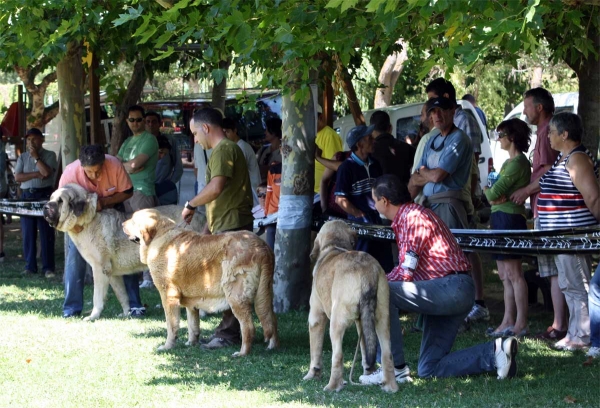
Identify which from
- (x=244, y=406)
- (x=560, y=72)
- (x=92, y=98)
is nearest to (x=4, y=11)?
(x=92, y=98)

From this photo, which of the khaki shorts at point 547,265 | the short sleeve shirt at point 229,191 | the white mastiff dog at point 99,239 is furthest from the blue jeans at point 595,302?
the white mastiff dog at point 99,239

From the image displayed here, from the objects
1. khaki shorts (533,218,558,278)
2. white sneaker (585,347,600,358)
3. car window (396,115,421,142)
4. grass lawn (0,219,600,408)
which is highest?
car window (396,115,421,142)

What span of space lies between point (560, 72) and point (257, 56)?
91.0 feet

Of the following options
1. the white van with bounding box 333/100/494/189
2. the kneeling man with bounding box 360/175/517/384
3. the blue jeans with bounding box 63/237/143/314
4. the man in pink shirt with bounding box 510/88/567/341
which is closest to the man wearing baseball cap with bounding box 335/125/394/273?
the man in pink shirt with bounding box 510/88/567/341

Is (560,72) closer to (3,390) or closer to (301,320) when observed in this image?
(301,320)

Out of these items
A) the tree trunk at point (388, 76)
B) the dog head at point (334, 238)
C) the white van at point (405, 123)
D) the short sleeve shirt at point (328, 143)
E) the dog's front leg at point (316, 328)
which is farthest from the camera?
the tree trunk at point (388, 76)

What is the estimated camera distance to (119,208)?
403 inches

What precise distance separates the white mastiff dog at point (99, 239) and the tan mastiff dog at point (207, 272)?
55.3 inches

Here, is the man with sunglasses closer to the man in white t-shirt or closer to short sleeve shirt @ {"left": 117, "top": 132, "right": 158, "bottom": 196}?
short sleeve shirt @ {"left": 117, "top": 132, "right": 158, "bottom": 196}

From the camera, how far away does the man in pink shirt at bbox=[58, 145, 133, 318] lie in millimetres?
9859

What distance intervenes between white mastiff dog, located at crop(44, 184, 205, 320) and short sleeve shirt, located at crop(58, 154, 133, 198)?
4.2 inches

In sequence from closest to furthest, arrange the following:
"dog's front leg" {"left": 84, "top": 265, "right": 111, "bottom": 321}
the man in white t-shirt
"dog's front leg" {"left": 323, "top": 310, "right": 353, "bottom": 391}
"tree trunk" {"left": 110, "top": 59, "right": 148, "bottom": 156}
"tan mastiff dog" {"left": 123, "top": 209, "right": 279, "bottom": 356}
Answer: "dog's front leg" {"left": 323, "top": 310, "right": 353, "bottom": 391}, "tan mastiff dog" {"left": 123, "top": 209, "right": 279, "bottom": 356}, "dog's front leg" {"left": 84, "top": 265, "right": 111, "bottom": 321}, the man in white t-shirt, "tree trunk" {"left": 110, "top": 59, "right": 148, "bottom": 156}

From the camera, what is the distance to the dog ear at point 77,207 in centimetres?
974

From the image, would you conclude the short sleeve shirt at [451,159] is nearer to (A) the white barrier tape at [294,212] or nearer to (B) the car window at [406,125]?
(A) the white barrier tape at [294,212]
